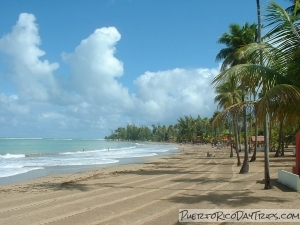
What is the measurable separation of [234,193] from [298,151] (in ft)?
8.63

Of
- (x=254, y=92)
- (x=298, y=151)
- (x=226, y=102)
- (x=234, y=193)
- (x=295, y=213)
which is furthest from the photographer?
(x=226, y=102)

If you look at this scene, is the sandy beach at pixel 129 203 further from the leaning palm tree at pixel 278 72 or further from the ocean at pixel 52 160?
the ocean at pixel 52 160

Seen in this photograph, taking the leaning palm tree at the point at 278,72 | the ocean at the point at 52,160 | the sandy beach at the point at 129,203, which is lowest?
the ocean at the point at 52,160

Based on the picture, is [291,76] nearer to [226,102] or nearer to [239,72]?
[239,72]

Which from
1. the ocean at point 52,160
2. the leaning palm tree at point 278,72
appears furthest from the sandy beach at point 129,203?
the ocean at point 52,160

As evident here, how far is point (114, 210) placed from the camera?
8.62 metres

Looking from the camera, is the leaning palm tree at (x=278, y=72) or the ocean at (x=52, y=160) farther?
the ocean at (x=52, y=160)

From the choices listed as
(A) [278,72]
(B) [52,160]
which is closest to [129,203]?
(A) [278,72]

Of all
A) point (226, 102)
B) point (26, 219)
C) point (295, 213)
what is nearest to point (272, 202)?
point (295, 213)

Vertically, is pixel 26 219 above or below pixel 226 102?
below

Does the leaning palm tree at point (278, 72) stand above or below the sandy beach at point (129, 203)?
above

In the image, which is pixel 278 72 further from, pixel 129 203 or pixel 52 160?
pixel 52 160

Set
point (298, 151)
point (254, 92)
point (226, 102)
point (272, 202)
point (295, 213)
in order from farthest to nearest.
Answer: point (226, 102) < point (298, 151) < point (254, 92) < point (272, 202) < point (295, 213)

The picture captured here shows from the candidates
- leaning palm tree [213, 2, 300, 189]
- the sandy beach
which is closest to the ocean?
the sandy beach
